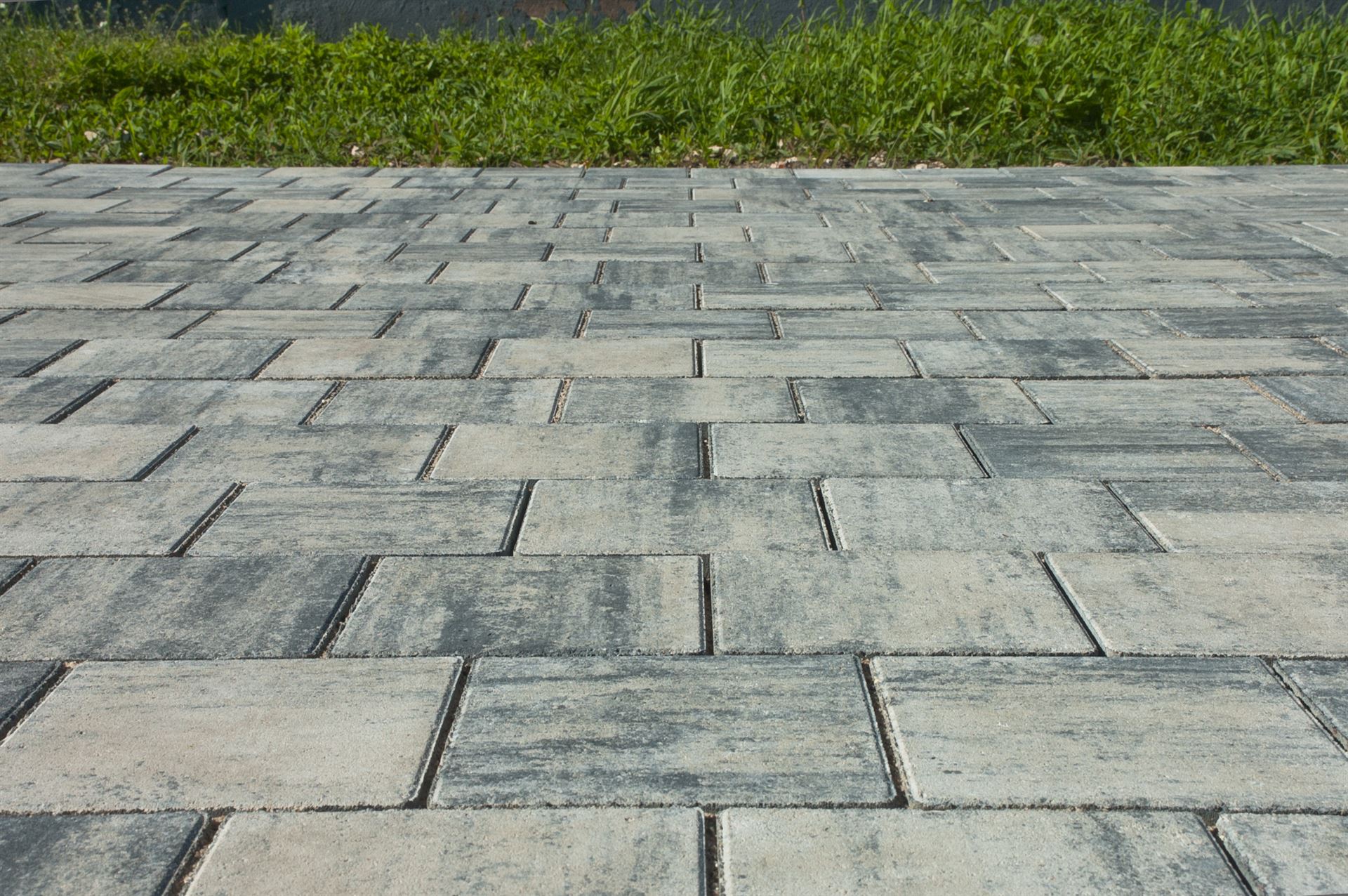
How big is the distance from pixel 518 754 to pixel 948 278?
310cm

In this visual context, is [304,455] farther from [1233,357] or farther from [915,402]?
[1233,357]

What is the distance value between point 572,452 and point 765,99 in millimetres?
4756

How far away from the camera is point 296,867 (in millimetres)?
A: 1566

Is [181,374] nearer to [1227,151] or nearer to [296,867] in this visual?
[296,867]

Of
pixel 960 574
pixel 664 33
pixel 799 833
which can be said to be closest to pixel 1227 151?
pixel 664 33

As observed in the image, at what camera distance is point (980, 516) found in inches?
100

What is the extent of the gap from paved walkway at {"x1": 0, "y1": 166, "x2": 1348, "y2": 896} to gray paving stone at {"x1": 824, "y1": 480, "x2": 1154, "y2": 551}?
1 cm

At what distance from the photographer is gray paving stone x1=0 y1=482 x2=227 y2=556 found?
2.44 metres

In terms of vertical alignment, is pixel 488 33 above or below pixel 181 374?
above

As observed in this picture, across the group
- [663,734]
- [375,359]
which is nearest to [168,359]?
[375,359]

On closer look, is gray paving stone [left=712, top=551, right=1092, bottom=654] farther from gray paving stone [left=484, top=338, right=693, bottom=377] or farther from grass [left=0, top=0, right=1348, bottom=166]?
grass [left=0, top=0, right=1348, bottom=166]

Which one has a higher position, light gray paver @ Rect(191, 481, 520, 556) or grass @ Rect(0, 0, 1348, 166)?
grass @ Rect(0, 0, 1348, 166)

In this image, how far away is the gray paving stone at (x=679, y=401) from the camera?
3.09 metres

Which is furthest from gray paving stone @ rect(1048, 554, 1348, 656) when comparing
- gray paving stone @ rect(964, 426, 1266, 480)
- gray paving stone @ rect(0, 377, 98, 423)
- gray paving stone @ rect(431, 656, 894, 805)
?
gray paving stone @ rect(0, 377, 98, 423)
